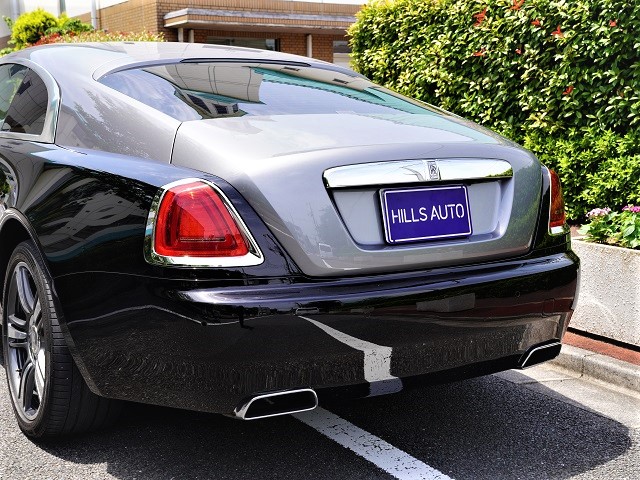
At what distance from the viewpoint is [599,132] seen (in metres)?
6.25

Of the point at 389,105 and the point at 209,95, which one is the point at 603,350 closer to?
the point at 389,105

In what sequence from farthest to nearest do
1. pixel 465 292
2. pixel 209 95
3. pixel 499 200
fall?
pixel 209 95 → pixel 499 200 → pixel 465 292

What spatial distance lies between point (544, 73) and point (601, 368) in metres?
2.88

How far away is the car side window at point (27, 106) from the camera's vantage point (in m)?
3.76

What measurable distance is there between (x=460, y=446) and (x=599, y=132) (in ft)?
11.7

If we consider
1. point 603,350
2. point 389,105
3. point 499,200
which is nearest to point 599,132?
point 603,350

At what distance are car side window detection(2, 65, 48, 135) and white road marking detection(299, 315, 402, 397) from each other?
176cm

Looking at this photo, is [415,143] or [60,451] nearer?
[415,143]

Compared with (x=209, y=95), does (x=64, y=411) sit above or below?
below

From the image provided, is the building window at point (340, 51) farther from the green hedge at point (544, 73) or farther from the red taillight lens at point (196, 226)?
the red taillight lens at point (196, 226)

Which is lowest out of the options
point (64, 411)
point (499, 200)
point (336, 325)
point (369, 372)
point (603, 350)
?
point (603, 350)

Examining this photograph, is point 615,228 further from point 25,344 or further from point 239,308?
point 25,344

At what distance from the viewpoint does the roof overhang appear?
20.0m

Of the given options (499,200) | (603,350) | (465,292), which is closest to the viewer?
(465,292)
